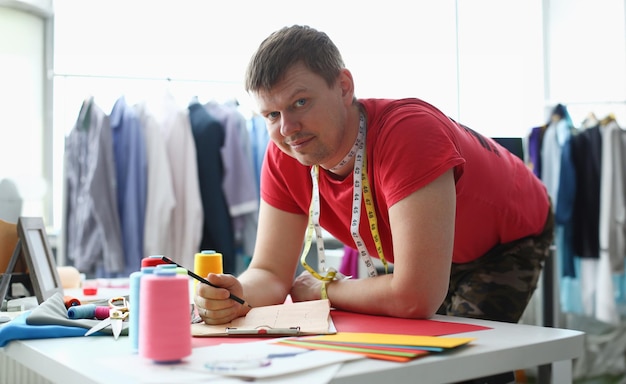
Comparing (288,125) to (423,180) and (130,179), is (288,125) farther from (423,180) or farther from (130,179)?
(130,179)

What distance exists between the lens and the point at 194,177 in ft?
14.0

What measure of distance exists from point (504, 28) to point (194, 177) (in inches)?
105

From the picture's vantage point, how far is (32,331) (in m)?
1.37

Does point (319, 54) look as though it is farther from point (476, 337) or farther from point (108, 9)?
point (108, 9)

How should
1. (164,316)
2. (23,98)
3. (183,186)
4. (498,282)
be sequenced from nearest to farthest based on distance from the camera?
1. (164,316)
2. (498,282)
3. (183,186)
4. (23,98)

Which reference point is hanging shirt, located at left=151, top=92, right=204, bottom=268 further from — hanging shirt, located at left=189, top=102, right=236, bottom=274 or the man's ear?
the man's ear

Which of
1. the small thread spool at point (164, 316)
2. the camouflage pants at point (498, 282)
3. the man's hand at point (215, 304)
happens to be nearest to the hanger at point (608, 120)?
the camouflage pants at point (498, 282)

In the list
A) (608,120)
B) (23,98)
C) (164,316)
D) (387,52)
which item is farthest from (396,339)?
(387,52)

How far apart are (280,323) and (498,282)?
31.5 inches

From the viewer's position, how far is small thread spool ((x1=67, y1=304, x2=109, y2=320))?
5.17 feet

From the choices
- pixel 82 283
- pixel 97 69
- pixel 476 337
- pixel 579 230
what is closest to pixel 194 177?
pixel 97 69

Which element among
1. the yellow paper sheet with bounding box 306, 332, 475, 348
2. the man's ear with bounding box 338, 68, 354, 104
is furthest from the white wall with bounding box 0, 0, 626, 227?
the yellow paper sheet with bounding box 306, 332, 475, 348

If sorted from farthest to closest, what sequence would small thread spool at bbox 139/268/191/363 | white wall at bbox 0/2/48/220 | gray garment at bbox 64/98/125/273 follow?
1. white wall at bbox 0/2/48/220
2. gray garment at bbox 64/98/125/273
3. small thread spool at bbox 139/268/191/363

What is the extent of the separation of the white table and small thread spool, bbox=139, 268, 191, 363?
0.22ft
